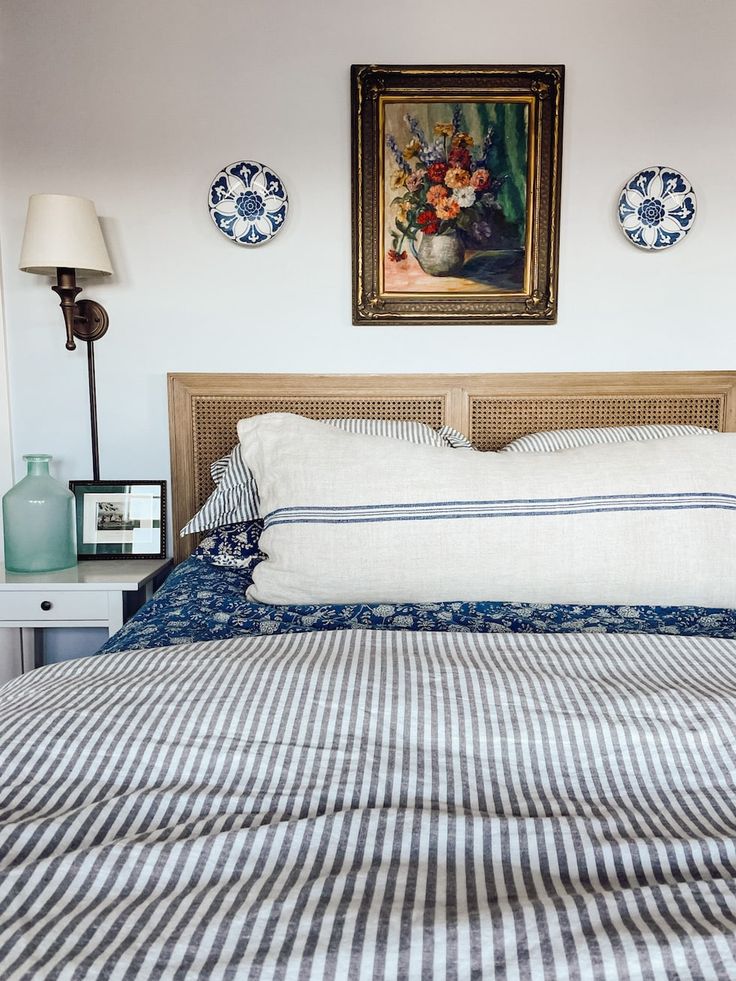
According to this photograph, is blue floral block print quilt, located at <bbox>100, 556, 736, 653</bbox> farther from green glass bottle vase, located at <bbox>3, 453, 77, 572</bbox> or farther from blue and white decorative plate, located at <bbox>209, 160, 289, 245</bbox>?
blue and white decorative plate, located at <bbox>209, 160, 289, 245</bbox>

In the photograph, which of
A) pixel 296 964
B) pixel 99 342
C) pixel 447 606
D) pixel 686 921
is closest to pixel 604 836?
pixel 686 921

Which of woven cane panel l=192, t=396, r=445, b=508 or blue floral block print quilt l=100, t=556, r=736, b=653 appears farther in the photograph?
woven cane panel l=192, t=396, r=445, b=508

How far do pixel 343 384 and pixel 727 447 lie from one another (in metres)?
1.14

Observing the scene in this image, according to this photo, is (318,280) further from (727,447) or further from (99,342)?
(727,447)

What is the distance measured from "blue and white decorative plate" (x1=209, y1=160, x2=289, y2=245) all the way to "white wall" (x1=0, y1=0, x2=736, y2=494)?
0.04 meters

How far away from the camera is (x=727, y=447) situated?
5.15 ft

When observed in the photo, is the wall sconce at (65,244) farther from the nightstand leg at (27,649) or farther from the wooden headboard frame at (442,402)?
the nightstand leg at (27,649)

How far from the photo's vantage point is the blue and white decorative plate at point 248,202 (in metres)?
2.23

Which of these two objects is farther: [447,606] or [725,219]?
[725,219]

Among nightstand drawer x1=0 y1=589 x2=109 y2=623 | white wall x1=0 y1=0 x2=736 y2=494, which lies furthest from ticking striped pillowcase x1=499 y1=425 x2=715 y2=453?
nightstand drawer x1=0 y1=589 x2=109 y2=623

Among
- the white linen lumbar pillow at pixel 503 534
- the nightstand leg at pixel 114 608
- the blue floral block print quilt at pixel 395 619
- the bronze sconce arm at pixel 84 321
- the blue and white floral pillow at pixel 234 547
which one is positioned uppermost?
the bronze sconce arm at pixel 84 321

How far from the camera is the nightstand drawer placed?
1.97m

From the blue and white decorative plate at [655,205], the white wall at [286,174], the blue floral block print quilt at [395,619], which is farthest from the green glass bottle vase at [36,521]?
the blue and white decorative plate at [655,205]

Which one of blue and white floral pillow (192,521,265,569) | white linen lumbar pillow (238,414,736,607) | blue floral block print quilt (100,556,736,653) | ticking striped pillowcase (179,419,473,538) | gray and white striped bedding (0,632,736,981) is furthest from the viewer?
ticking striped pillowcase (179,419,473,538)
